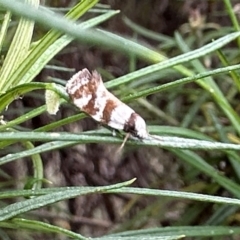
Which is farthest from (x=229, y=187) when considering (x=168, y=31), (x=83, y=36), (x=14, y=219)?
(x=168, y=31)

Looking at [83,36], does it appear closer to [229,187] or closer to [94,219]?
[229,187]

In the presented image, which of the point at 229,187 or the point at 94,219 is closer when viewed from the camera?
the point at 229,187

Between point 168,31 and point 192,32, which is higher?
point 168,31

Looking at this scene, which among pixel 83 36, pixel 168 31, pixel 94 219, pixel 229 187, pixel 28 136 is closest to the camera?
pixel 83 36

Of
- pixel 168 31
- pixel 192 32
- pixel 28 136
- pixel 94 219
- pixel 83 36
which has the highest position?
pixel 168 31

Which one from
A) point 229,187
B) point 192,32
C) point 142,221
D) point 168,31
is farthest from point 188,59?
point 168,31

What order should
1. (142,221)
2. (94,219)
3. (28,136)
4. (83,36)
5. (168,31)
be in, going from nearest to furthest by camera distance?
(83,36), (28,136), (142,221), (94,219), (168,31)

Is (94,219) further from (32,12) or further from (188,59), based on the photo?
(32,12)
